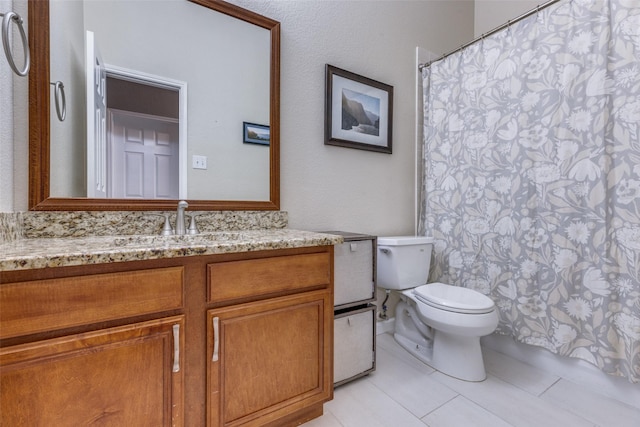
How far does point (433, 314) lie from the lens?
1594mm

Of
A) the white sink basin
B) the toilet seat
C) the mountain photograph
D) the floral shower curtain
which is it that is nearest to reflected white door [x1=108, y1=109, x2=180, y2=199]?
the white sink basin

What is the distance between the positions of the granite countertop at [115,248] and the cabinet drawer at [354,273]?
310 mm

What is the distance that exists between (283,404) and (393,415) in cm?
53

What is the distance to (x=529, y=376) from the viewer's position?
1.61m

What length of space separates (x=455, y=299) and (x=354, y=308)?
2.08ft

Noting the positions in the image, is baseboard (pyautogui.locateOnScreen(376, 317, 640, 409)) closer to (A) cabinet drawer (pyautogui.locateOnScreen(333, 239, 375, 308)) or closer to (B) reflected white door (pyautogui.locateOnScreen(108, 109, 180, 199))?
(A) cabinet drawer (pyautogui.locateOnScreen(333, 239, 375, 308))

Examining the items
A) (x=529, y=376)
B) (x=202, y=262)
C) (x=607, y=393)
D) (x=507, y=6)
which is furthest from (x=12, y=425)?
(x=507, y=6)

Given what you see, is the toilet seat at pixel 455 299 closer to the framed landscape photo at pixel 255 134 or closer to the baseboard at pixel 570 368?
the baseboard at pixel 570 368

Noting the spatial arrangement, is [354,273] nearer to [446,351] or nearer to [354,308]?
[354,308]

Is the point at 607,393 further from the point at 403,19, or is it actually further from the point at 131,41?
the point at 131,41

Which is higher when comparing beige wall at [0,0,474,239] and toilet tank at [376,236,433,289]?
beige wall at [0,0,474,239]

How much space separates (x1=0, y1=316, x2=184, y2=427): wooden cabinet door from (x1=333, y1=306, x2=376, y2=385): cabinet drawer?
0.80 metres

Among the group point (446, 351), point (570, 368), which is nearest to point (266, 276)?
point (446, 351)

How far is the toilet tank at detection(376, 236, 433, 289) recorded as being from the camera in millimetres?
1823
